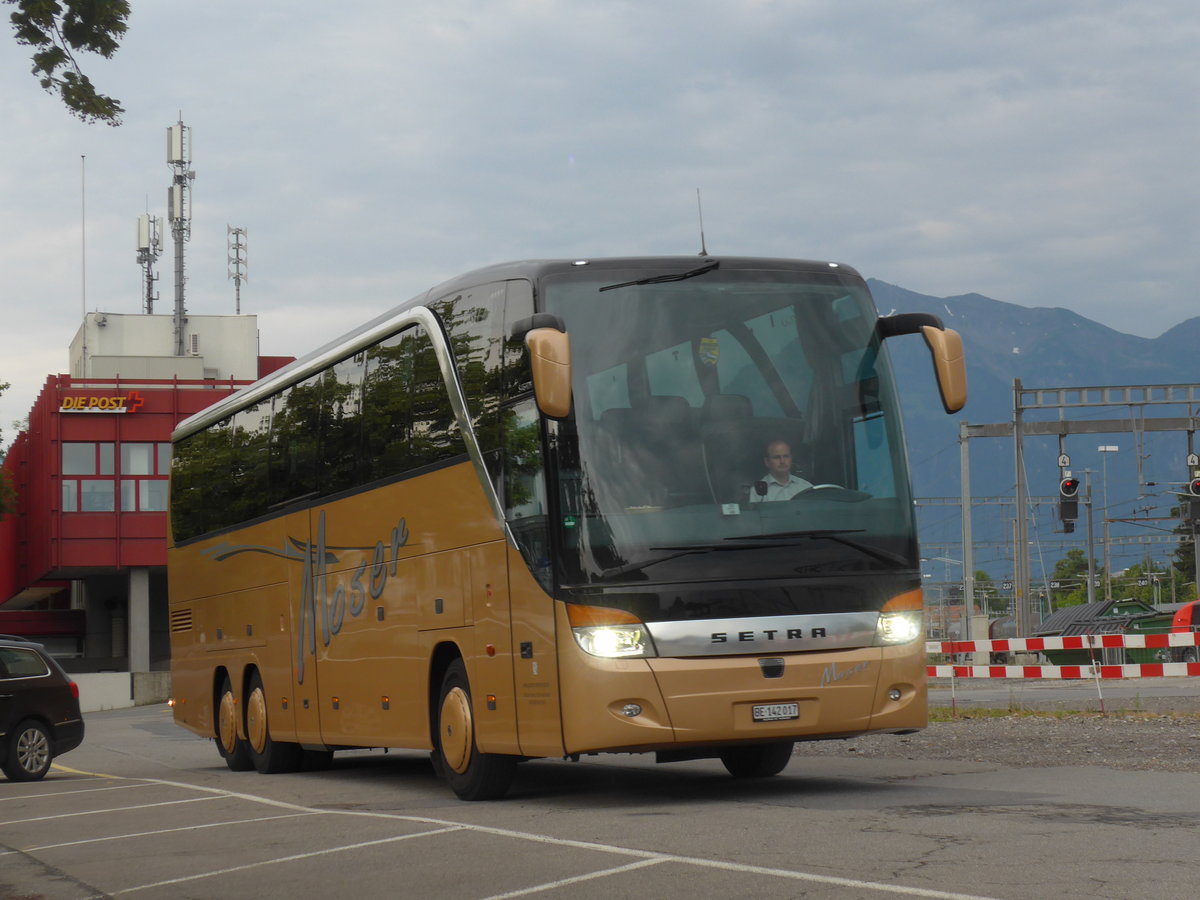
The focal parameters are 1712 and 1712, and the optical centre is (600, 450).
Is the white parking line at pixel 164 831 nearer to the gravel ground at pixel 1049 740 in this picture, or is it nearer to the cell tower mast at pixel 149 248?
the gravel ground at pixel 1049 740

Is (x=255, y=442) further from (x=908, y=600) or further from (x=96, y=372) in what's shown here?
(x=96, y=372)

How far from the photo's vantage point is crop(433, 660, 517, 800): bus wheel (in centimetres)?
1230

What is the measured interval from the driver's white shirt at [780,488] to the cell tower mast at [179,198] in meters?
80.4

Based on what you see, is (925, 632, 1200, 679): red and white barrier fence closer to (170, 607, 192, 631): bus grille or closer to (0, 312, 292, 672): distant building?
(170, 607, 192, 631): bus grille

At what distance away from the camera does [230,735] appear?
766 inches

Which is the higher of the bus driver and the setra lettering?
the bus driver

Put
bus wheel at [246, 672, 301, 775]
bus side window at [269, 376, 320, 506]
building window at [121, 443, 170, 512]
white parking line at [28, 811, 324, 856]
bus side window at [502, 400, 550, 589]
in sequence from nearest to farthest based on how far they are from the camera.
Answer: white parking line at [28, 811, 324, 856] → bus side window at [502, 400, 550, 589] → bus side window at [269, 376, 320, 506] → bus wheel at [246, 672, 301, 775] → building window at [121, 443, 170, 512]

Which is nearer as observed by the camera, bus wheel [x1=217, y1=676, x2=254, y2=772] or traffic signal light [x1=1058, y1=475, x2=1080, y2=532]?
bus wheel [x1=217, y1=676, x2=254, y2=772]

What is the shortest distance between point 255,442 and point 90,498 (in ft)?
174

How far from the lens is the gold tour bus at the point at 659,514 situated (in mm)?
10875

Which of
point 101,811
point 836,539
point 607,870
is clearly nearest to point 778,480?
point 836,539

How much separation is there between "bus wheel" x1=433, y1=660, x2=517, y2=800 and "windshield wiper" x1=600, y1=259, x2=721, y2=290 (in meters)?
3.13

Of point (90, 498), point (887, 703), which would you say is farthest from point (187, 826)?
point (90, 498)

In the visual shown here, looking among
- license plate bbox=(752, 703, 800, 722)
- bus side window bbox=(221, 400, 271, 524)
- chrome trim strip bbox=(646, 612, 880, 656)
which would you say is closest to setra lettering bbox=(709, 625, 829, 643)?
chrome trim strip bbox=(646, 612, 880, 656)
